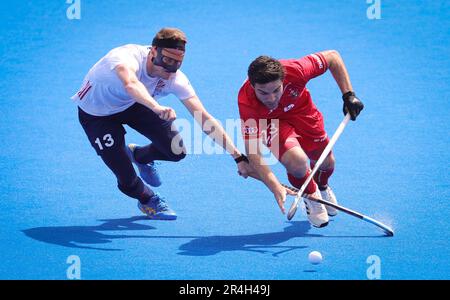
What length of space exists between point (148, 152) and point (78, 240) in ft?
4.06

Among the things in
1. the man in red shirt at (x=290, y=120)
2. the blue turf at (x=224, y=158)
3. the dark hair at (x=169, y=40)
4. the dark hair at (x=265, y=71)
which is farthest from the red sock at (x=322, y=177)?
the dark hair at (x=169, y=40)

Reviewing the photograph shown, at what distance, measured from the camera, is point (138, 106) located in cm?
768

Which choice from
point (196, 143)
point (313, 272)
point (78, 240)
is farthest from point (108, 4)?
point (313, 272)

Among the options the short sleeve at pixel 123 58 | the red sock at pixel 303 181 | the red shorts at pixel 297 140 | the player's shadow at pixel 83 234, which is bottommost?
the player's shadow at pixel 83 234

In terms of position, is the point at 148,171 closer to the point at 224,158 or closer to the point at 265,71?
the point at 224,158

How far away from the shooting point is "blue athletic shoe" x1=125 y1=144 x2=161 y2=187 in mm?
8211

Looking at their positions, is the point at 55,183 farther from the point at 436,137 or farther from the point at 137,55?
→ the point at 436,137

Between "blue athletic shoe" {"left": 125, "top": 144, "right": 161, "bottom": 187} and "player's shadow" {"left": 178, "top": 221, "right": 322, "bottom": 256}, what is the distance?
1.19m

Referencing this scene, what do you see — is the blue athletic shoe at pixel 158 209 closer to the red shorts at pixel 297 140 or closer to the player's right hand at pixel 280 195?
the red shorts at pixel 297 140

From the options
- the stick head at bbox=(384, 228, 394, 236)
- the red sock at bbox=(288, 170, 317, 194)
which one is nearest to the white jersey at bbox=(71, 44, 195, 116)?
the red sock at bbox=(288, 170, 317, 194)

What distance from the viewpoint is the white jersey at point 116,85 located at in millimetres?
7293

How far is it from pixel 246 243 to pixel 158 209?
92cm

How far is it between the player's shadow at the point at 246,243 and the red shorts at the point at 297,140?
2.00 ft

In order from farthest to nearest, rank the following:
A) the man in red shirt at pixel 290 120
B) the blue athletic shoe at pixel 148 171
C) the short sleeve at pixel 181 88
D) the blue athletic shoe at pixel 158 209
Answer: the blue athletic shoe at pixel 148 171 → the blue athletic shoe at pixel 158 209 → the short sleeve at pixel 181 88 → the man in red shirt at pixel 290 120
